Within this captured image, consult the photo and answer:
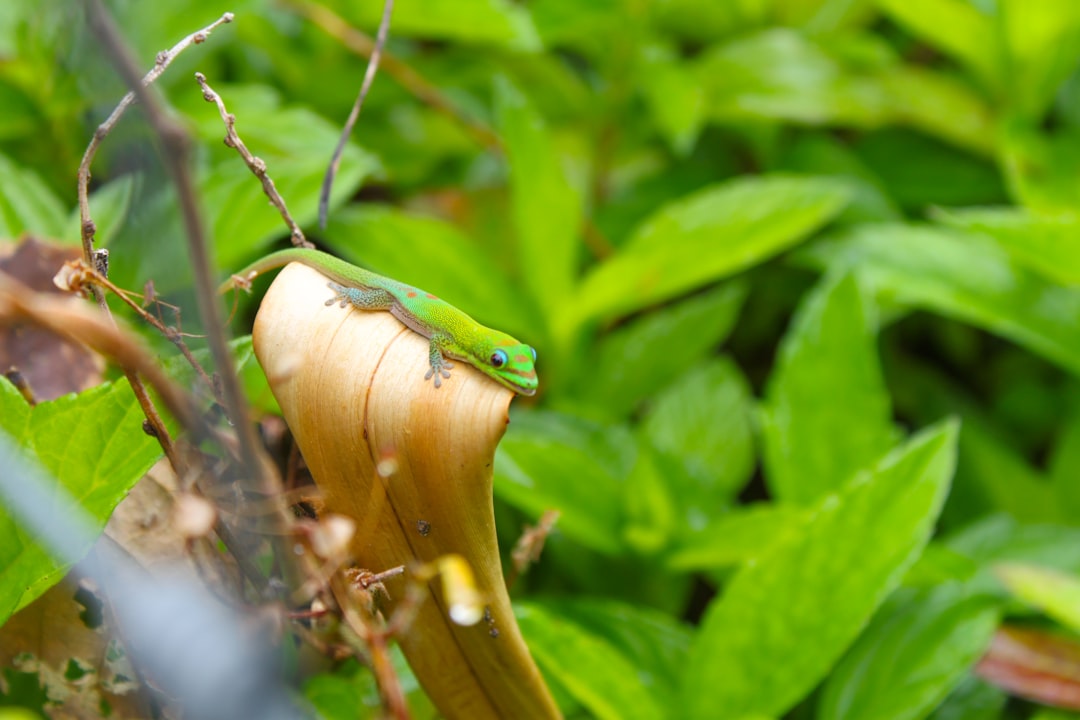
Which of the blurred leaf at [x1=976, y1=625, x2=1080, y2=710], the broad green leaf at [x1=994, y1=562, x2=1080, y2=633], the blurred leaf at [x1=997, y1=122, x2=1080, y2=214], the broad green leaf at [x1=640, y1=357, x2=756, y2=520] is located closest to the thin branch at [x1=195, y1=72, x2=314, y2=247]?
the broad green leaf at [x1=640, y1=357, x2=756, y2=520]

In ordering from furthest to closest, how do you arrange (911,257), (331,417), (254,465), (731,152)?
(731,152) → (911,257) → (331,417) → (254,465)

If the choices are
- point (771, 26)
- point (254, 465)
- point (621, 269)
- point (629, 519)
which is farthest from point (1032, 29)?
point (254, 465)

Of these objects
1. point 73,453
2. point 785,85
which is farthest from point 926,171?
point 73,453

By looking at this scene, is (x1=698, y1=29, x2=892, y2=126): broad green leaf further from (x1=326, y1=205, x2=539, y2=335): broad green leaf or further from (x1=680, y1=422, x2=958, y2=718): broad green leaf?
(x1=680, y1=422, x2=958, y2=718): broad green leaf

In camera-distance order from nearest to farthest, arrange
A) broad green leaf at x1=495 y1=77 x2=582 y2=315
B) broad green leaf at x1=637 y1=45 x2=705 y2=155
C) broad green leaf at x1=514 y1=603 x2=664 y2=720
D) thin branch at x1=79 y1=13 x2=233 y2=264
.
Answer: thin branch at x1=79 y1=13 x2=233 y2=264 < broad green leaf at x1=514 y1=603 x2=664 y2=720 < broad green leaf at x1=495 y1=77 x2=582 y2=315 < broad green leaf at x1=637 y1=45 x2=705 y2=155

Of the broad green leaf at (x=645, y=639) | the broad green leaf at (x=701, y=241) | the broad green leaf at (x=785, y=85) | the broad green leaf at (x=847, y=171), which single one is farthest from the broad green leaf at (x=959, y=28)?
the broad green leaf at (x=645, y=639)

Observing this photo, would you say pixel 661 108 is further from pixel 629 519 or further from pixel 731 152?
pixel 629 519
